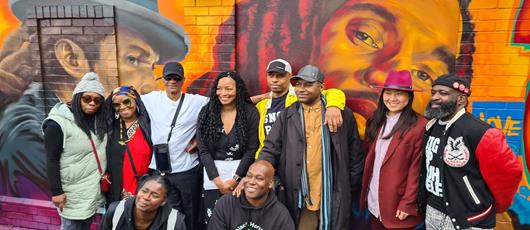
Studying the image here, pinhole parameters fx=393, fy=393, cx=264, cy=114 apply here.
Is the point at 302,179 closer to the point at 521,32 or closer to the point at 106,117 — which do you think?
the point at 106,117

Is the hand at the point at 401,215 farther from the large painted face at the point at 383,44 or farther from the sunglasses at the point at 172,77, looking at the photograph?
the sunglasses at the point at 172,77

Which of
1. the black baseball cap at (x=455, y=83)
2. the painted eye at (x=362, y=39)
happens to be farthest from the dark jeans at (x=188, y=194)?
the black baseball cap at (x=455, y=83)

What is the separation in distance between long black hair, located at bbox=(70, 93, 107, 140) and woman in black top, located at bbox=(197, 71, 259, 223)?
784 millimetres

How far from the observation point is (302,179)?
296 cm

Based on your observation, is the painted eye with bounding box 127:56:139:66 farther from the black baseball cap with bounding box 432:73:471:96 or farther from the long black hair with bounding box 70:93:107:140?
the black baseball cap with bounding box 432:73:471:96

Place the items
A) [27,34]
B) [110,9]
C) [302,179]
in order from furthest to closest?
1. [27,34]
2. [110,9]
3. [302,179]

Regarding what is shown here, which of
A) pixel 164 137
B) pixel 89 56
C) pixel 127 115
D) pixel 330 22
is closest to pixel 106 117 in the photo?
pixel 127 115

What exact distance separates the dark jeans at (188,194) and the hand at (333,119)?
125 centimetres

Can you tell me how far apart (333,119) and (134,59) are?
7.53 ft

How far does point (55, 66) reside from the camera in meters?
4.23

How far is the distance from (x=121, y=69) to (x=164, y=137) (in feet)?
4.13

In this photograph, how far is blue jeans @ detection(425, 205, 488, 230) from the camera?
254 centimetres

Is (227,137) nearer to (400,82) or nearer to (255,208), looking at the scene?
(255,208)

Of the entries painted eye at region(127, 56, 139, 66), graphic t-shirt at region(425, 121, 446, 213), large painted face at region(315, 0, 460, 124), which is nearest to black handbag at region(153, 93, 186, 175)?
painted eye at region(127, 56, 139, 66)
